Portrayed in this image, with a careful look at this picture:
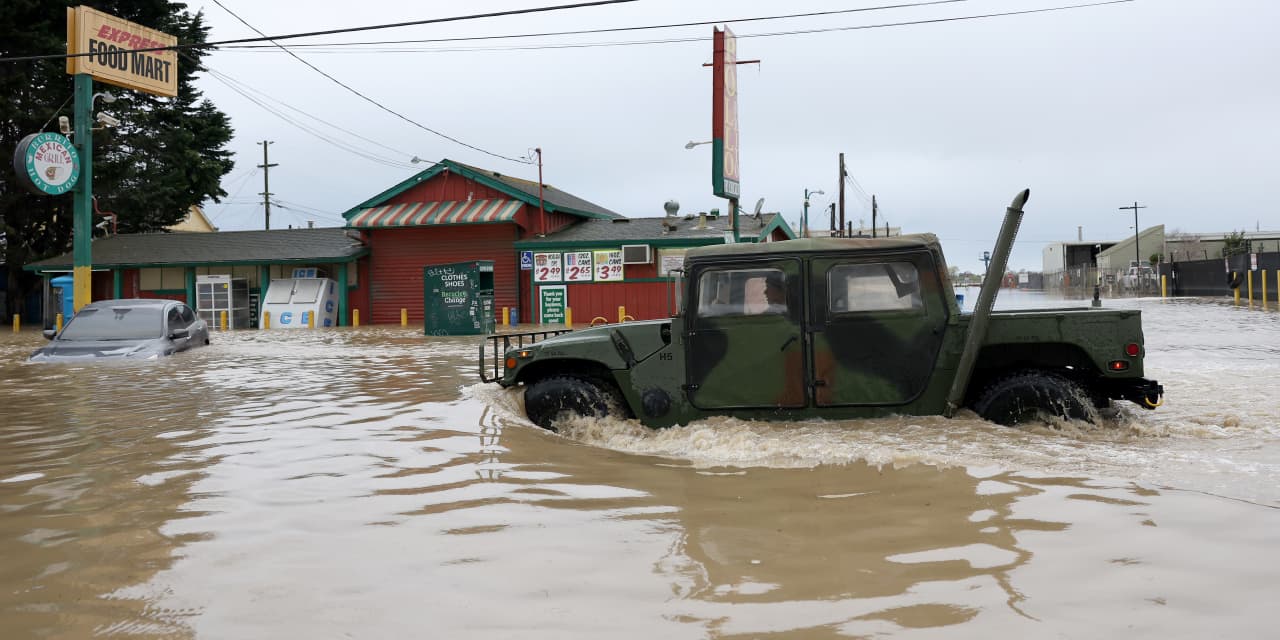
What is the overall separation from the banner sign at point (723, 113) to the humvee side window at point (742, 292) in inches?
542

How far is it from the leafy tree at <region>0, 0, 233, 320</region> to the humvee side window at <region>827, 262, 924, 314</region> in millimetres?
34315

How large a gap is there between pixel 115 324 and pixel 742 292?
12.7 m

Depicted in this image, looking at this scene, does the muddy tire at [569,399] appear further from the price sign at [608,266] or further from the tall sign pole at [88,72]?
the price sign at [608,266]

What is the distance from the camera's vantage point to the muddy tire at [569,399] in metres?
6.98

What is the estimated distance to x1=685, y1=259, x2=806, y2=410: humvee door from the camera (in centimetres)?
655

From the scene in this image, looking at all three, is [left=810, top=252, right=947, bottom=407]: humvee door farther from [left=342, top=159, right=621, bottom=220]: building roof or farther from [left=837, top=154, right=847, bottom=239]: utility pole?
[left=837, top=154, right=847, bottom=239]: utility pole

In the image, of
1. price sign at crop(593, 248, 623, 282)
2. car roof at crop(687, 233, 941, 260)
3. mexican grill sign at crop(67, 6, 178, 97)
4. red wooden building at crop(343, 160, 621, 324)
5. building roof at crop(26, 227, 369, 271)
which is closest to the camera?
car roof at crop(687, 233, 941, 260)

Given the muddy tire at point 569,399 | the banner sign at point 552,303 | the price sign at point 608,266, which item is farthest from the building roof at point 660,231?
the muddy tire at point 569,399

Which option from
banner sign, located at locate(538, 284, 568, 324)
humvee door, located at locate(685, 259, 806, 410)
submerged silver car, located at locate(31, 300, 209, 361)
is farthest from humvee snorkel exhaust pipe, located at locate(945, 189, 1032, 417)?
banner sign, located at locate(538, 284, 568, 324)

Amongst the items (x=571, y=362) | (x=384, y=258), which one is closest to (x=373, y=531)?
(x=571, y=362)

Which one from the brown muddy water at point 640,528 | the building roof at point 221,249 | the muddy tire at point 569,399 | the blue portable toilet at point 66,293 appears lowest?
the brown muddy water at point 640,528

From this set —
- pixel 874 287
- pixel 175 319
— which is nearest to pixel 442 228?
pixel 175 319

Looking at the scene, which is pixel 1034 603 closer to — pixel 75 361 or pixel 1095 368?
pixel 1095 368

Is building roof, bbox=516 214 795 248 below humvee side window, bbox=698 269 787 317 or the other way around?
the other way around
